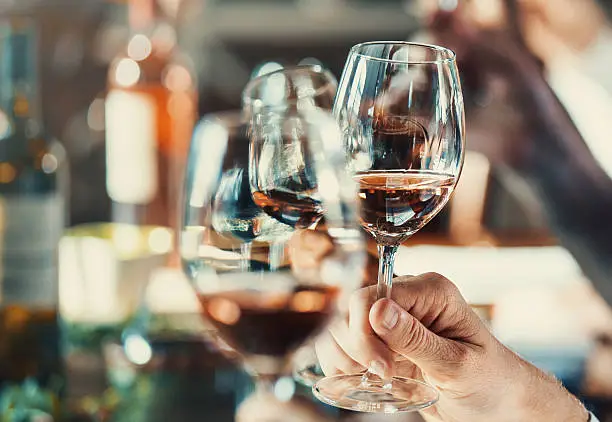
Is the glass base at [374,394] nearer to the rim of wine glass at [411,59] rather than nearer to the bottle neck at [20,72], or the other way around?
the rim of wine glass at [411,59]

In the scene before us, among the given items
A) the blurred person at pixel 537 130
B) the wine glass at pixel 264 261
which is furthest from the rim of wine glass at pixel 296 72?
the blurred person at pixel 537 130

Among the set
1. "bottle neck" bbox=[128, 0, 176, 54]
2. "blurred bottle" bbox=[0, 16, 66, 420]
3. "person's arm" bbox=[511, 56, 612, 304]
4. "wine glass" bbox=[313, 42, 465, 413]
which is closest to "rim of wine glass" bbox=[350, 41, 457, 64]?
"wine glass" bbox=[313, 42, 465, 413]

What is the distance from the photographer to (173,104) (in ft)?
4.00

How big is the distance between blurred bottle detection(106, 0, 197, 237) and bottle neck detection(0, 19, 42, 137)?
0.55ft

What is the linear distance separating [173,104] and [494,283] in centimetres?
49

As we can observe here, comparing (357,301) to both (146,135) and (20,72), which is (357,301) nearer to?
(20,72)

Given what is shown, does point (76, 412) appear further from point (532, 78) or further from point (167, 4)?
point (167, 4)

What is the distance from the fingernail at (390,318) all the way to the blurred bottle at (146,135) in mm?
691

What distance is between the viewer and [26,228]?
2.73 ft

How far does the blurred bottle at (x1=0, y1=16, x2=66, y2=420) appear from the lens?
83 cm

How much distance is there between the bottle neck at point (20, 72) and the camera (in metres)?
0.87

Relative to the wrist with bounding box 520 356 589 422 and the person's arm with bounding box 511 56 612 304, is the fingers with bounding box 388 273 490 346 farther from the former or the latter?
the person's arm with bounding box 511 56 612 304

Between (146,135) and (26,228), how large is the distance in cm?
31

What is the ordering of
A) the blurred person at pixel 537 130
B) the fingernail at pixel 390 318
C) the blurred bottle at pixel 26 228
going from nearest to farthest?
the fingernail at pixel 390 318 < the blurred bottle at pixel 26 228 < the blurred person at pixel 537 130
